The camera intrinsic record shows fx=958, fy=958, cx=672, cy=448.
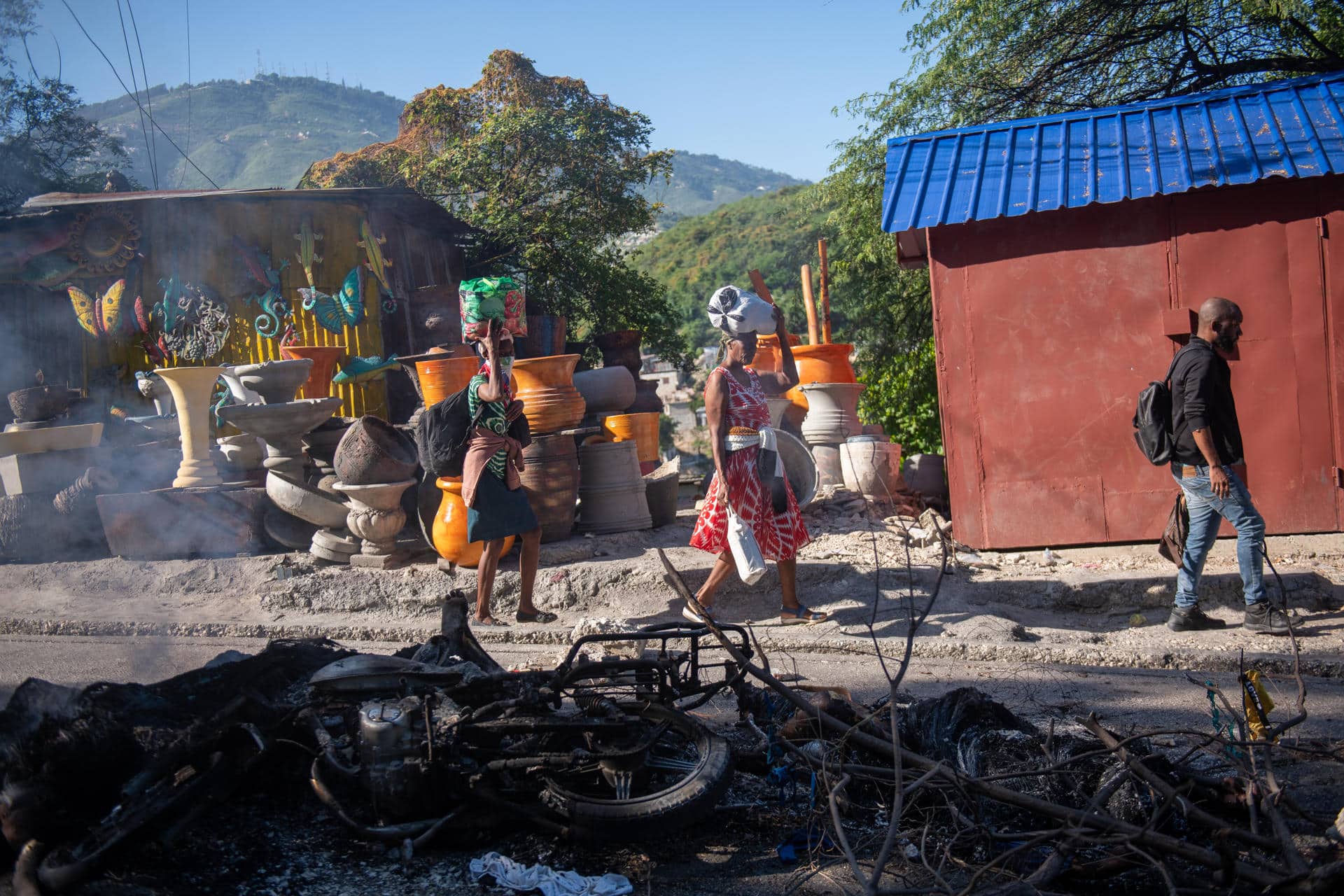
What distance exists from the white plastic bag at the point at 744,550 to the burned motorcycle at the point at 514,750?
256 centimetres

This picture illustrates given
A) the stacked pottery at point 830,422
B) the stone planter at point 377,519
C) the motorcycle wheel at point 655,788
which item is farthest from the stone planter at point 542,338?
the motorcycle wheel at point 655,788

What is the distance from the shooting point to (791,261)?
46875mm

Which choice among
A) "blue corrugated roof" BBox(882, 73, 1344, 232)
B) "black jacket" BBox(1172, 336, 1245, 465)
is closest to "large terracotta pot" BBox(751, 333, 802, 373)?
"blue corrugated roof" BBox(882, 73, 1344, 232)

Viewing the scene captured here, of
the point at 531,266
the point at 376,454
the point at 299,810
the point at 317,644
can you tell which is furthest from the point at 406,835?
the point at 531,266

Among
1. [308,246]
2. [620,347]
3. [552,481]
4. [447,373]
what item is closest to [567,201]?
[620,347]

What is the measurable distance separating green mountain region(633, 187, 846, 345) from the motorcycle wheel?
1243 inches

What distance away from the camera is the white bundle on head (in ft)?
20.8

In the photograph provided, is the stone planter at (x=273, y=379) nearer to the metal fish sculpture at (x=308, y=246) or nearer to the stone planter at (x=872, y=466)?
the metal fish sculpture at (x=308, y=246)

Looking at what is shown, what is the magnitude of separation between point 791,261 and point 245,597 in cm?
4163

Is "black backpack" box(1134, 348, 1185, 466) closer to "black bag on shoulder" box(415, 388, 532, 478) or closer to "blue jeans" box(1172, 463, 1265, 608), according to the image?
"blue jeans" box(1172, 463, 1265, 608)

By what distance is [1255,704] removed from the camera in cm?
356

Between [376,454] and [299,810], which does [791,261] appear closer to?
[376,454]

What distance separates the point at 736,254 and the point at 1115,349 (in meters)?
45.6

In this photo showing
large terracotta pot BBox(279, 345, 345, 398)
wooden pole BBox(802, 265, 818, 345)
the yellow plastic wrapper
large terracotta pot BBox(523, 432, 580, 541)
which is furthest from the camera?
wooden pole BBox(802, 265, 818, 345)
